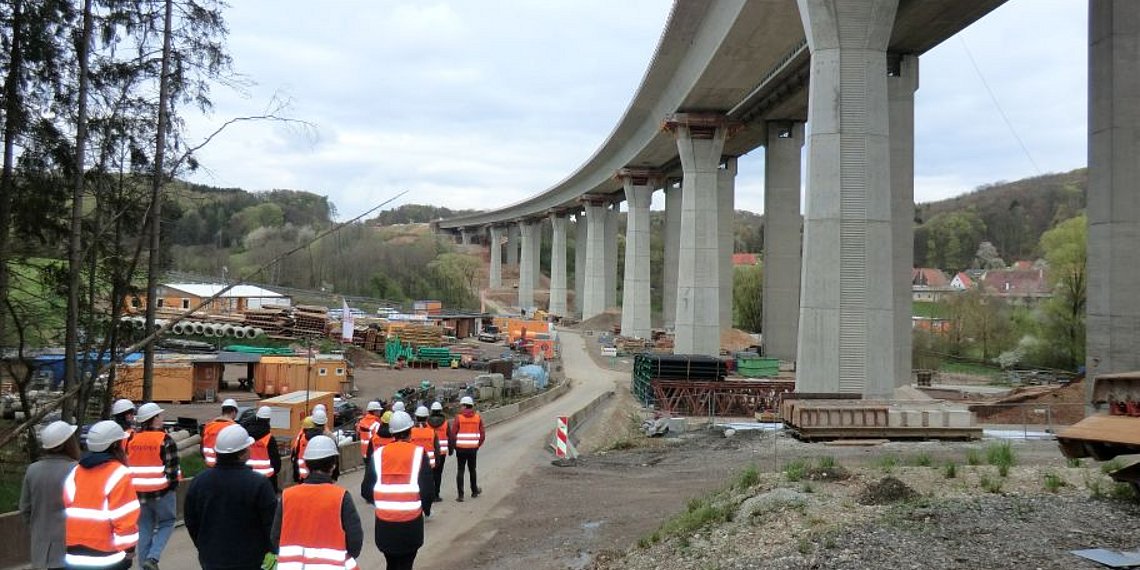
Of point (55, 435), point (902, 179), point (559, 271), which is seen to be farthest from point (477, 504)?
point (559, 271)

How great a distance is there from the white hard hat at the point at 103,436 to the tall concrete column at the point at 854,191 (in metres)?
19.1

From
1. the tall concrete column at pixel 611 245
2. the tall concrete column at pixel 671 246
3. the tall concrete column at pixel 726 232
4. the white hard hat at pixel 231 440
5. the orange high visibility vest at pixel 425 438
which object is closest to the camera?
the white hard hat at pixel 231 440

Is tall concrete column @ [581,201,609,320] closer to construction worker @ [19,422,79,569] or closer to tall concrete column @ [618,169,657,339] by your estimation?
tall concrete column @ [618,169,657,339]

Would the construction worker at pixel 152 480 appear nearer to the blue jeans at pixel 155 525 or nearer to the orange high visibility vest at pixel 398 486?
the blue jeans at pixel 155 525

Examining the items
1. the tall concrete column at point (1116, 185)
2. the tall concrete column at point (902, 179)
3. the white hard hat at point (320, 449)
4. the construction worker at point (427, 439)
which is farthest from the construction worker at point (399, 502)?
the tall concrete column at point (902, 179)

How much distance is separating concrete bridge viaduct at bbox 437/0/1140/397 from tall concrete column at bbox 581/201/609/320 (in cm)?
2017

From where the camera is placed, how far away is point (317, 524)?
498 centimetres

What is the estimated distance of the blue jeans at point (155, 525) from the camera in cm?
835

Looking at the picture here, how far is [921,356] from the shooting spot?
2160 inches

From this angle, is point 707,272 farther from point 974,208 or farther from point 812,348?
point 974,208

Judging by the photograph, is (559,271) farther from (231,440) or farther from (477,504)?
(231,440)

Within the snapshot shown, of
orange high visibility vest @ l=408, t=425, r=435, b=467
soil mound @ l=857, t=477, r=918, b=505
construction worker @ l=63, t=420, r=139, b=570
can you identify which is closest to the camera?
construction worker @ l=63, t=420, r=139, b=570

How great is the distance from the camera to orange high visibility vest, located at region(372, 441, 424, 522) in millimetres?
6672

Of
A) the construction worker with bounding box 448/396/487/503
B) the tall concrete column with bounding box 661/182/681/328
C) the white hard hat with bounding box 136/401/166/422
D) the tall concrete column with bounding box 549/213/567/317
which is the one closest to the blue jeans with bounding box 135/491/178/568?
the white hard hat with bounding box 136/401/166/422
